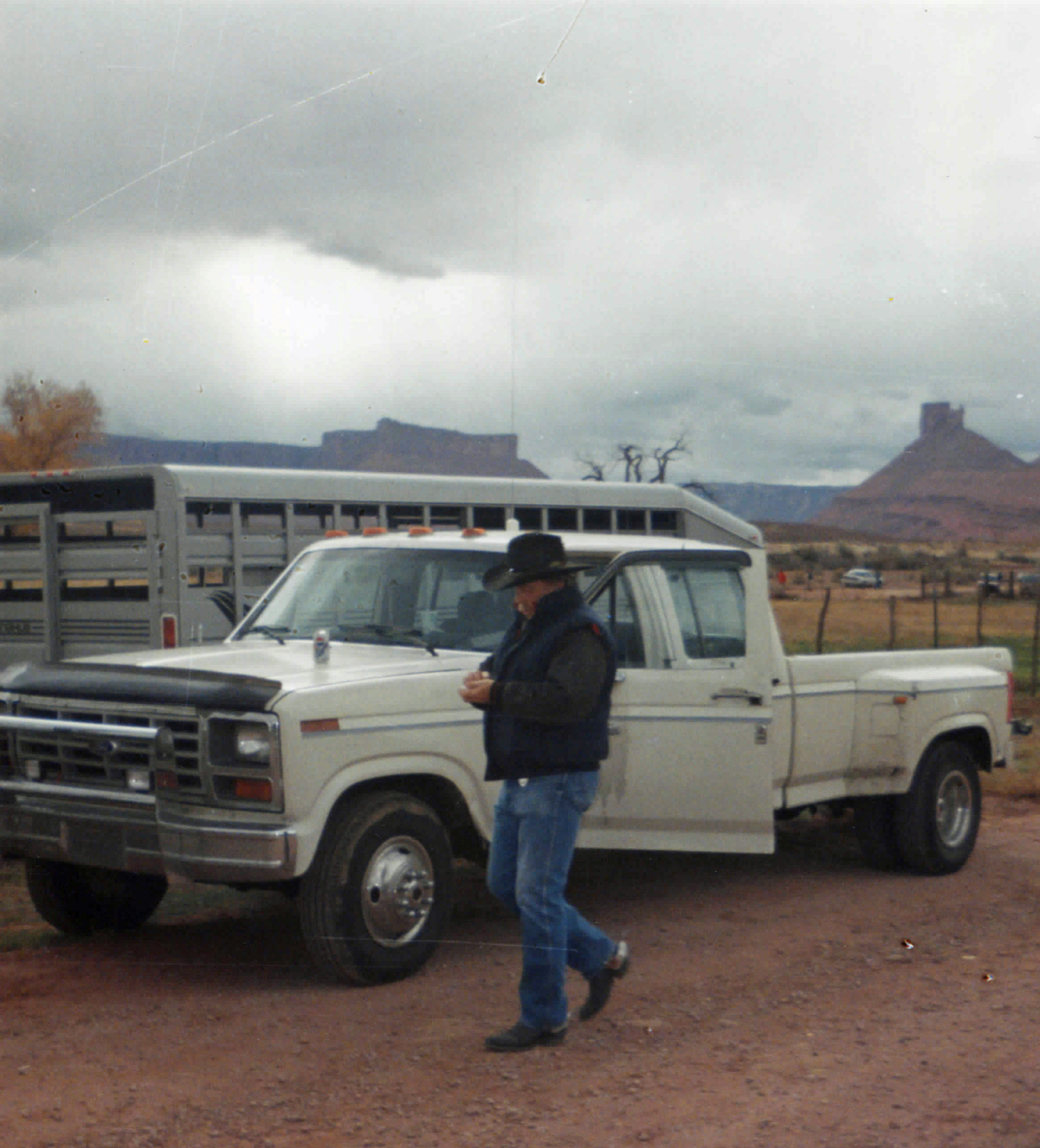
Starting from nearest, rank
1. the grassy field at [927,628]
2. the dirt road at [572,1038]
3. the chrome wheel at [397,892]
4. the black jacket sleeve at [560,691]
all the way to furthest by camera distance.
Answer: the dirt road at [572,1038] → the black jacket sleeve at [560,691] → the chrome wheel at [397,892] → the grassy field at [927,628]

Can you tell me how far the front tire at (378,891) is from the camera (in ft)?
19.4

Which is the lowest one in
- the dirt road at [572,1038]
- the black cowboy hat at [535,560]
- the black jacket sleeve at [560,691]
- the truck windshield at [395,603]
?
the dirt road at [572,1038]

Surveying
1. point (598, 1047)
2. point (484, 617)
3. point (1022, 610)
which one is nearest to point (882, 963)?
point (598, 1047)

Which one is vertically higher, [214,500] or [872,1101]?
[214,500]

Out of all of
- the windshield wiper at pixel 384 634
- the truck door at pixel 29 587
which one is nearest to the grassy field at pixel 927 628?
the windshield wiper at pixel 384 634

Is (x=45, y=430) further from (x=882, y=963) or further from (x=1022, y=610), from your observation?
(x=882, y=963)

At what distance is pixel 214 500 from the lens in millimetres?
11102

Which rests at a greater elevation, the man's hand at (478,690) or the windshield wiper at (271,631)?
the windshield wiper at (271,631)

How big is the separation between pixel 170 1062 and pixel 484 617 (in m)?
2.66

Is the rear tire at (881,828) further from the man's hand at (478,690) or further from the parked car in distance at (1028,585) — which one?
the parked car in distance at (1028,585)

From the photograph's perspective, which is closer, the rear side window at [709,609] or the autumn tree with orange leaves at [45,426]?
the rear side window at [709,609]

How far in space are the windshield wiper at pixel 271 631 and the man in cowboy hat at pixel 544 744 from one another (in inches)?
82.8

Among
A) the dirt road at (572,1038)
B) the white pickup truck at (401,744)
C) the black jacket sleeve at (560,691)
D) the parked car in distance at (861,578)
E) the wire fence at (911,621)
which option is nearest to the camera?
the dirt road at (572,1038)

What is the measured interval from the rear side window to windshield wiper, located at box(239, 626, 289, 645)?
76.6 inches
